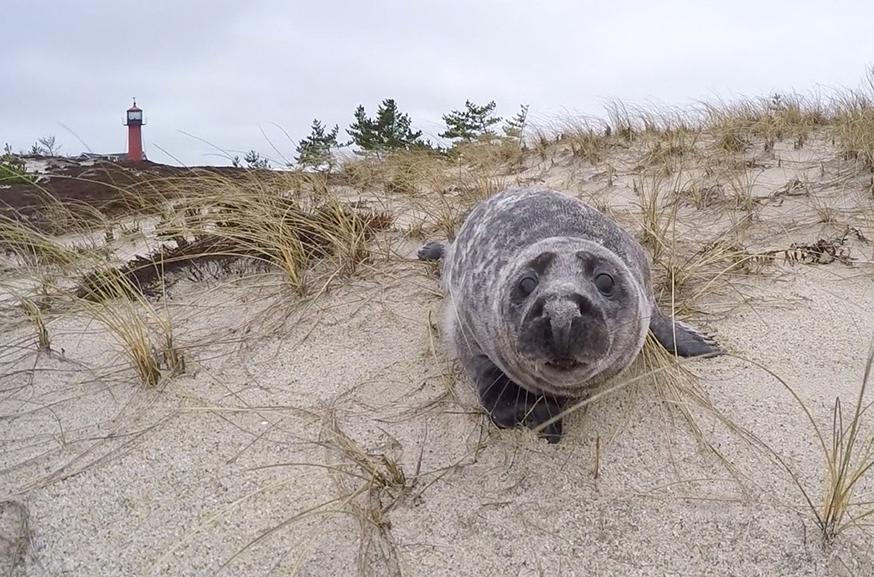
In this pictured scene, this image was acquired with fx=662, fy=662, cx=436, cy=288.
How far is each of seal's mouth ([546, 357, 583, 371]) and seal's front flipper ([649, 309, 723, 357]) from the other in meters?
0.85

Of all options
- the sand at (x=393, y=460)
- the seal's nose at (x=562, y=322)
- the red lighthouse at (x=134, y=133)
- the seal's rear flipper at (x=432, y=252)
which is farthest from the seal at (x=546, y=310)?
the red lighthouse at (x=134, y=133)

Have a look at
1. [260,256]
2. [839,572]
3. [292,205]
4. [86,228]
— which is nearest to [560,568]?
[839,572]

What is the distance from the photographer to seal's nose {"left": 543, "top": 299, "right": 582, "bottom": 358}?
191 centimetres

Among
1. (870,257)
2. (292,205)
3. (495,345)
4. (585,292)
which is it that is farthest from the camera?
(292,205)

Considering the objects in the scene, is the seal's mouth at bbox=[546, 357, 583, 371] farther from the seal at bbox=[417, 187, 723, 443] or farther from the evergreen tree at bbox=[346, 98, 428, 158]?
the evergreen tree at bbox=[346, 98, 428, 158]

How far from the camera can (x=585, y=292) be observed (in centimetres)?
204

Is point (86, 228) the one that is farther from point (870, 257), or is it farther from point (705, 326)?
point (870, 257)

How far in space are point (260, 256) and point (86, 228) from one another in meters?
2.00

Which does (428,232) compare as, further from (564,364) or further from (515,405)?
(564,364)

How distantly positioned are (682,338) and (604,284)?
849 millimetres

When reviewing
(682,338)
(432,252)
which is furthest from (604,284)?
(432,252)

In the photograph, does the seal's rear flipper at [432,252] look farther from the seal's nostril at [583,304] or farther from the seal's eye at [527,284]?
the seal's nostril at [583,304]

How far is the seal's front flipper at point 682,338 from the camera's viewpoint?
108 inches

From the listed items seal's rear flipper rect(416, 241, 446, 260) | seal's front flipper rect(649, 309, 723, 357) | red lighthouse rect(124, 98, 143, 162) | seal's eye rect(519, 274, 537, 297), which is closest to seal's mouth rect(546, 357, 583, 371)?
seal's eye rect(519, 274, 537, 297)
